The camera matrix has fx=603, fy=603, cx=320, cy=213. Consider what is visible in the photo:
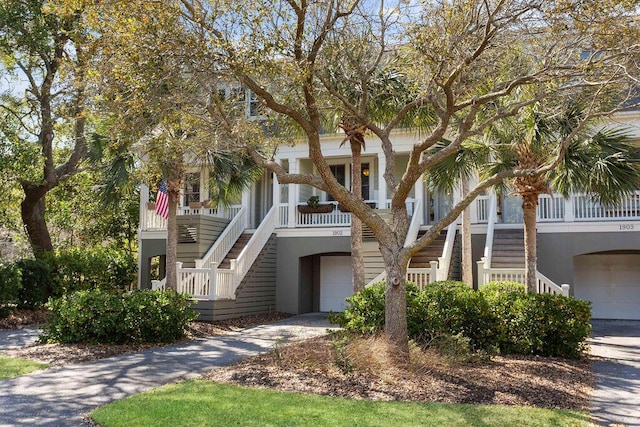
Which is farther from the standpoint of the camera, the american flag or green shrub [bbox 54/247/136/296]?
green shrub [bbox 54/247/136/296]

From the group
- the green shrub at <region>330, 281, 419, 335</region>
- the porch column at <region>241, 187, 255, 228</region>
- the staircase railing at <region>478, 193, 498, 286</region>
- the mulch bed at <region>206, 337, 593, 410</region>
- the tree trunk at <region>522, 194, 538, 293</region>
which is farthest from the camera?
the porch column at <region>241, 187, 255, 228</region>

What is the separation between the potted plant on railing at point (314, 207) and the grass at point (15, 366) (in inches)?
437

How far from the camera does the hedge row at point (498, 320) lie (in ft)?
36.6

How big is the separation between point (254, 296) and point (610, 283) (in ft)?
37.4

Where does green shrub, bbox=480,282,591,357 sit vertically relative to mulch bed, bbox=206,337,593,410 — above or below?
above

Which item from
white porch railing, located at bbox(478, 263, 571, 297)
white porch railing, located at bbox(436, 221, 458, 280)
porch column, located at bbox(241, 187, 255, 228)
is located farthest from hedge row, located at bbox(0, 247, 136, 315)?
white porch railing, located at bbox(478, 263, 571, 297)

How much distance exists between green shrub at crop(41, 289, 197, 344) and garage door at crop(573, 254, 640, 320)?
13.4 metres

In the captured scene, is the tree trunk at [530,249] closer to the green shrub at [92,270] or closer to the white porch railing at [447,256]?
the white porch railing at [447,256]

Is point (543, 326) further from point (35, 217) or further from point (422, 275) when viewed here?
point (35, 217)

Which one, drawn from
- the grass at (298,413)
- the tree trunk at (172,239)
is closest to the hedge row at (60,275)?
the tree trunk at (172,239)

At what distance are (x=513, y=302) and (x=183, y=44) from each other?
7.51 metres

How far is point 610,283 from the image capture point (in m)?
19.4

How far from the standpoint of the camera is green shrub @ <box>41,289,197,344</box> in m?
12.5

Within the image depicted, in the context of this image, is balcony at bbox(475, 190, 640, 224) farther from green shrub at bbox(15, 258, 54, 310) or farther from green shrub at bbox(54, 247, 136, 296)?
green shrub at bbox(15, 258, 54, 310)
